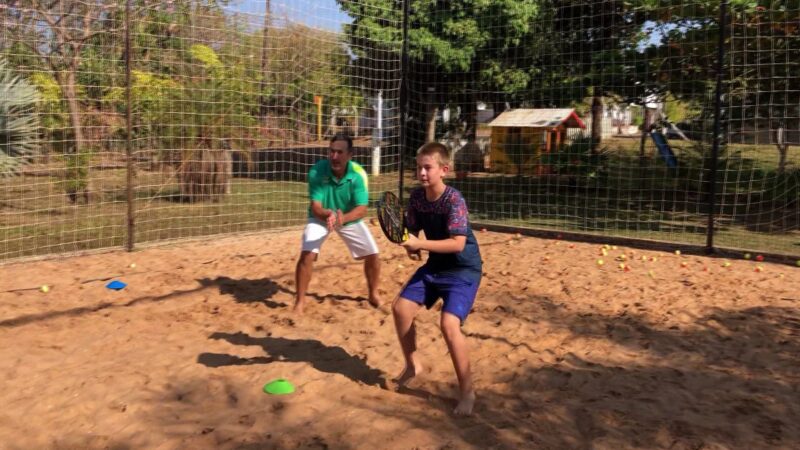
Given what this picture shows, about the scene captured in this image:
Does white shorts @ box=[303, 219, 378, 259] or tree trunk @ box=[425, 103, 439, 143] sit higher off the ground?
tree trunk @ box=[425, 103, 439, 143]

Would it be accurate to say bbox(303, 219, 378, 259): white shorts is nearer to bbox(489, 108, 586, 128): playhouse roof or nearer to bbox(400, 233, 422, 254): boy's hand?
bbox(400, 233, 422, 254): boy's hand

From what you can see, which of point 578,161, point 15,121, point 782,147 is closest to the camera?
point 15,121

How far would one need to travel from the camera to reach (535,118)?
1447cm

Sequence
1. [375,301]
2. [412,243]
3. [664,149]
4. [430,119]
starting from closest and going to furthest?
[412,243] < [375,301] < [664,149] < [430,119]

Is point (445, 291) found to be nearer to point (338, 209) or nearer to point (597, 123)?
point (338, 209)

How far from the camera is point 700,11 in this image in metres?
10.1

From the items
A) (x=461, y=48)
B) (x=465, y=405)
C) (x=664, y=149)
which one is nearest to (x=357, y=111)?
(x=461, y=48)

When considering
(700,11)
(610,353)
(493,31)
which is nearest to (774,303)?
(610,353)

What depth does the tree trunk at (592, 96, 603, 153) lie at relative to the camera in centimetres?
1312

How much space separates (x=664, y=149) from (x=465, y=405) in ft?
34.5

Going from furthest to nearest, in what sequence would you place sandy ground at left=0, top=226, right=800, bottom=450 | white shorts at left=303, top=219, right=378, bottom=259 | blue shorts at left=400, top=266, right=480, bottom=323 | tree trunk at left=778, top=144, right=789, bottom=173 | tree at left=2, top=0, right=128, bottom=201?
tree trunk at left=778, top=144, right=789, bottom=173 → tree at left=2, top=0, right=128, bottom=201 → white shorts at left=303, top=219, right=378, bottom=259 → blue shorts at left=400, top=266, right=480, bottom=323 → sandy ground at left=0, top=226, right=800, bottom=450

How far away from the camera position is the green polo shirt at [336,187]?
590cm

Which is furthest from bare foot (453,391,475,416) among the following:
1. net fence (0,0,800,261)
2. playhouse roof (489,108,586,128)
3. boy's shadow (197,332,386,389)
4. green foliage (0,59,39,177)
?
playhouse roof (489,108,586,128)

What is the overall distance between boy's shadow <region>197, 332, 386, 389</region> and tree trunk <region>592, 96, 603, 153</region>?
30.6ft
